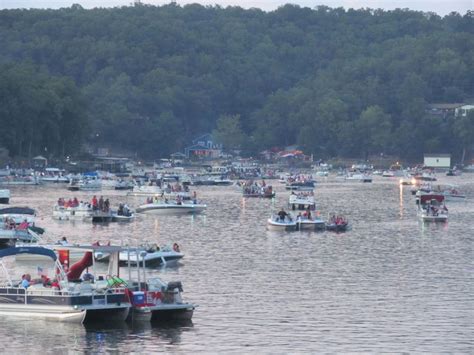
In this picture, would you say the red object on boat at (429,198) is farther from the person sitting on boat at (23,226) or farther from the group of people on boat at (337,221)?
the person sitting on boat at (23,226)

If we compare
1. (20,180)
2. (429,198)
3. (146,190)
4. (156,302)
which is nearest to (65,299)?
(156,302)

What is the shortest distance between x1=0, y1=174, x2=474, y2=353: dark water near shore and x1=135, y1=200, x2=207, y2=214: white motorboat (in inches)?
55.6

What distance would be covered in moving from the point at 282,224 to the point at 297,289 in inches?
1187

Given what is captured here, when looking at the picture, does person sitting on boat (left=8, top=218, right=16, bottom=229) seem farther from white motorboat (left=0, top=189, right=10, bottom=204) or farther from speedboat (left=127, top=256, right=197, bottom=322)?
white motorboat (left=0, top=189, right=10, bottom=204)

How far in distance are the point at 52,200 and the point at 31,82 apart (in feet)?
233

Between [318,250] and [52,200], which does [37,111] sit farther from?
[318,250]

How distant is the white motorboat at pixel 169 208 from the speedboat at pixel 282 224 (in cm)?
1591

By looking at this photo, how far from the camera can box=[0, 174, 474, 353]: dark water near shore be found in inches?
1836

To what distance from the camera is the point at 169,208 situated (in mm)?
105188

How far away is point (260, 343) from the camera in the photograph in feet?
153

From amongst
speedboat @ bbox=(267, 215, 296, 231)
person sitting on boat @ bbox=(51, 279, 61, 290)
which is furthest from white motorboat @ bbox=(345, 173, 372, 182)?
person sitting on boat @ bbox=(51, 279, 61, 290)

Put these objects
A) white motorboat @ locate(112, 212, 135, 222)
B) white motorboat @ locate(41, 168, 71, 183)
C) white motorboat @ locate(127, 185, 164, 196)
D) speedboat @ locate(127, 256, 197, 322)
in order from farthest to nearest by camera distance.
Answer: white motorboat @ locate(41, 168, 71, 183) < white motorboat @ locate(127, 185, 164, 196) < white motorboat @ locate(112, 212, 135, 222) < speedboat @ locate(127, 256, 197, 322)

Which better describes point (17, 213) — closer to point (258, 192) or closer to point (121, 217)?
point (121, 217)

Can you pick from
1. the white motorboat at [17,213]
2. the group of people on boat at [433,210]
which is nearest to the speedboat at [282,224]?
the group of people on boat at [433,210]
